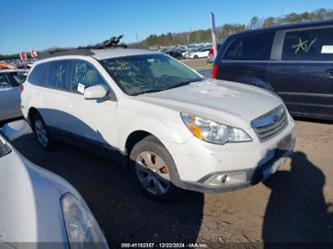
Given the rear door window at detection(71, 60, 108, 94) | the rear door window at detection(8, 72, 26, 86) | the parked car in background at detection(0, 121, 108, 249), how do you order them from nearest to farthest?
the parked car in background at detection(0, 121, 108, 249), the rear door window at detection(71, 60, 108, 94), the rear door window at detection(8, 72, 26, 86)

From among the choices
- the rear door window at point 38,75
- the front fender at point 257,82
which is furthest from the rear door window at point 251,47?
the rear door window at point 38,75

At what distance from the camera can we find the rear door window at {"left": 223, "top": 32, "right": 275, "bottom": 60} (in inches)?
205

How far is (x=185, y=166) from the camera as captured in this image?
2646 millimetres

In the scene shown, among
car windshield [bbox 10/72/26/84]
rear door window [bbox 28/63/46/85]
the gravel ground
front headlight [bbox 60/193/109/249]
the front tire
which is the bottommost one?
the gravel ground

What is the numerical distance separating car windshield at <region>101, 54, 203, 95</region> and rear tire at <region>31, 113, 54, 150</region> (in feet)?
7.05

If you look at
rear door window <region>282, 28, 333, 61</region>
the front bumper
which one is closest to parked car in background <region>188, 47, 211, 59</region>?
rear door window <region>282, 28, 333, 61</region>

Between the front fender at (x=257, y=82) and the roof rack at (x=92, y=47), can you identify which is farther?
the front fender at (x=257, y=82)

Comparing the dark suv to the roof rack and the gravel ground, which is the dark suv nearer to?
the gravel ground

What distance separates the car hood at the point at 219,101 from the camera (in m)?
2.65

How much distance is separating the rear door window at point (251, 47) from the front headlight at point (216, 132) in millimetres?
3182

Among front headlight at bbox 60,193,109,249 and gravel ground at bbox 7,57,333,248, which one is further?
gravel ground at bbox 7,57,333,248

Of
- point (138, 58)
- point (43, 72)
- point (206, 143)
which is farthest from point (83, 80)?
point (206, 143)

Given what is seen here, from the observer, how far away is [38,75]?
16.5 ft

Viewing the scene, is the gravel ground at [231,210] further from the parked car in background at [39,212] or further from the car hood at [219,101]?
the parked car in background at [39,212]
